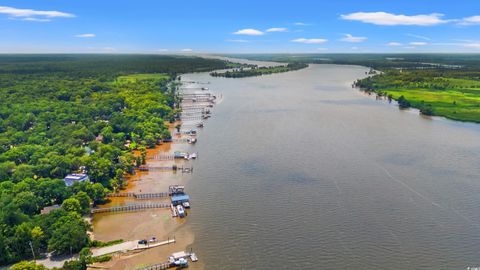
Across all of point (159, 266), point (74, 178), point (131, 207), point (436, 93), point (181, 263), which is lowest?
point (159, 266)

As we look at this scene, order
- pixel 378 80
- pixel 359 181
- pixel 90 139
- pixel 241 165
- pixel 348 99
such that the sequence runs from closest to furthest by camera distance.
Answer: pixel 359 181 → pixel 241 165 → pixel 90 139 → pixel 348 99 → pixel 378 80

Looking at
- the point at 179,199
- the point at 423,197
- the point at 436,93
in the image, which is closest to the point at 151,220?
the point at 179,199

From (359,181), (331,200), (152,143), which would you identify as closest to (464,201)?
(359,181)

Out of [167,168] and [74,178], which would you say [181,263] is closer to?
[74,178]

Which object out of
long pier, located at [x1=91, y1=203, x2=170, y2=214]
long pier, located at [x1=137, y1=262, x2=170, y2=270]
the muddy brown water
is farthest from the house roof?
long pier, located at [x1=137, y1=262, x2=170, y2=270]

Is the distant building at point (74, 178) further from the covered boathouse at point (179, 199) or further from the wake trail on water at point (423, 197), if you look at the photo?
the wake trail on water at point (423, 197)

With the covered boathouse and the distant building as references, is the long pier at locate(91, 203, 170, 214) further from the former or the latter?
the distant building

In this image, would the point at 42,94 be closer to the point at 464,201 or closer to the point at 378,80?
the point at 464,201
